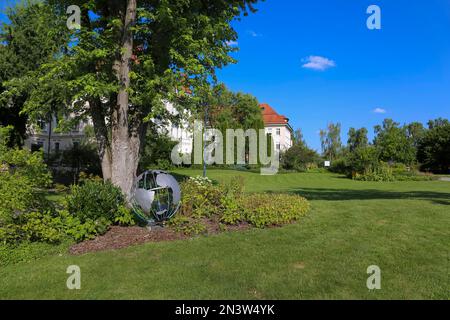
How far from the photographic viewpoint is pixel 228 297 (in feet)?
15.2

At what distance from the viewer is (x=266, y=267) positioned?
5770mm

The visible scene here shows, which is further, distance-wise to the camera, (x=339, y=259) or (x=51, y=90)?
(x=51, y=90)

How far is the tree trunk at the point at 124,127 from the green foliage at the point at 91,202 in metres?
1.02

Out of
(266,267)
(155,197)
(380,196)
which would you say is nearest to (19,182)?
(155,197)

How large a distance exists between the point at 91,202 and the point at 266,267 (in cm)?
441

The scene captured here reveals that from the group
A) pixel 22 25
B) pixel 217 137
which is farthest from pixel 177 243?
pixel 217 137

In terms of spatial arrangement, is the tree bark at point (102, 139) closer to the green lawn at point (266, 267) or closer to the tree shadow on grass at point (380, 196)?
the green lawn at point (266, 267)

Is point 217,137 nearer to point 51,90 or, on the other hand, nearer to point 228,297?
point 51,90

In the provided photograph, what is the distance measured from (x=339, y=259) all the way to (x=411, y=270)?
1.16m

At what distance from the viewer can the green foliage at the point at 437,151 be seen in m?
54.8

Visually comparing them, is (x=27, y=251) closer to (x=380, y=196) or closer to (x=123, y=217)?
(x=123, y=217)

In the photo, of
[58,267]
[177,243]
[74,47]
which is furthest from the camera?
[74,47]

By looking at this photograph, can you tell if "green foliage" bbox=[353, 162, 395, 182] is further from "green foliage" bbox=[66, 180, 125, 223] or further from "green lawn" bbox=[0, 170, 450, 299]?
"green foliage" bbox=[66, 180, 125, 223]

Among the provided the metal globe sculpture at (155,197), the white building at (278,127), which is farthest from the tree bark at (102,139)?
the white building at (278,127)
